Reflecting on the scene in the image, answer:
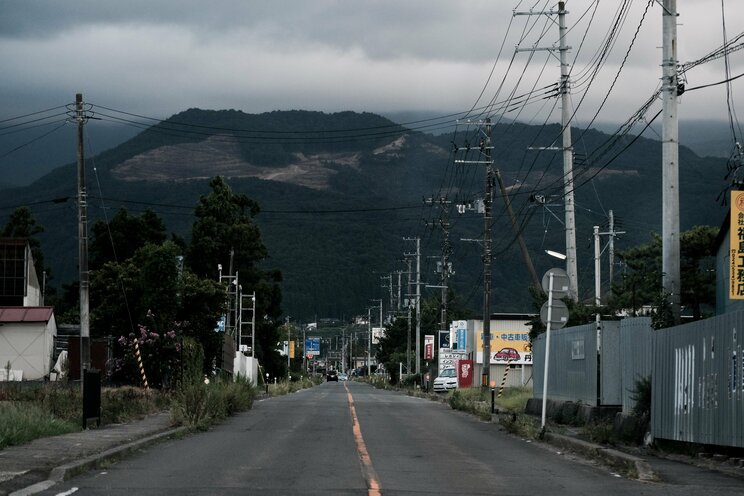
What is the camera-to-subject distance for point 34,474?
1410 centimetres

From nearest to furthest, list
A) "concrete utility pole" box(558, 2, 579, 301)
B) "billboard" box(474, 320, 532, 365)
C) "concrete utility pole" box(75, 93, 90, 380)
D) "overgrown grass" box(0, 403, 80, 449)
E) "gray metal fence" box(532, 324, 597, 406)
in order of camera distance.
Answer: "overgrown grass" box(0, 403, 80, 449), "gray metal fence" box(532, 324, 597, 406), "concrete utility pole" box(75, 93, 90, 380), "concrete utility pole" box(558, 2, 579, 301), "billboard" box(474, 320, 532, 365)

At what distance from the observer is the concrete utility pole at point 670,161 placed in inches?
894

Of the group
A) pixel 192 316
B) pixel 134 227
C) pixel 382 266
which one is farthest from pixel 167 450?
pixel 382 266

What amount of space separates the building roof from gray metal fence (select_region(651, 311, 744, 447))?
4043 cm

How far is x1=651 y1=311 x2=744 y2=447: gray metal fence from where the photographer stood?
16.7m

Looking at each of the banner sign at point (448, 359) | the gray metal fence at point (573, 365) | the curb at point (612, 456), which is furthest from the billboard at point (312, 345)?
the curb at point (612, 456)

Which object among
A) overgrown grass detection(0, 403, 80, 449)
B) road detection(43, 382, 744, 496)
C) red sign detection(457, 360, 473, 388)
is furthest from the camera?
red sign detection(457, 360, 473, 388)

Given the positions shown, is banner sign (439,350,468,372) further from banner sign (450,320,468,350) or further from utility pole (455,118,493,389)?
utility pole (455,118,493,389)

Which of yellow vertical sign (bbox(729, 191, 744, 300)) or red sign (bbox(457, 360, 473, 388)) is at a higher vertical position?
yellow vertical sign (bbox(729, 191, 744, 300))

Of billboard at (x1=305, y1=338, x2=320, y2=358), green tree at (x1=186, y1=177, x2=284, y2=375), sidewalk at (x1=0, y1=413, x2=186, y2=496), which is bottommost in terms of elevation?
billboard at (x1=305, y1=338, x2=320, y2=358)

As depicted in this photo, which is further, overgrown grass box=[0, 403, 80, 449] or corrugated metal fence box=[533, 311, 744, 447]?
overgrown grass box=[0, 403, 80, 449]

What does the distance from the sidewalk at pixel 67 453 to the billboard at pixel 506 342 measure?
195ft

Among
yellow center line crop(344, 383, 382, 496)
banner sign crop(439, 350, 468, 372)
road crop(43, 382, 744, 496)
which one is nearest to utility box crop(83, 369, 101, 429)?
road crop(43, 382, 744, 496)

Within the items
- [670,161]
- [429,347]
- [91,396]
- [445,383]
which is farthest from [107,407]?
[429,347]
